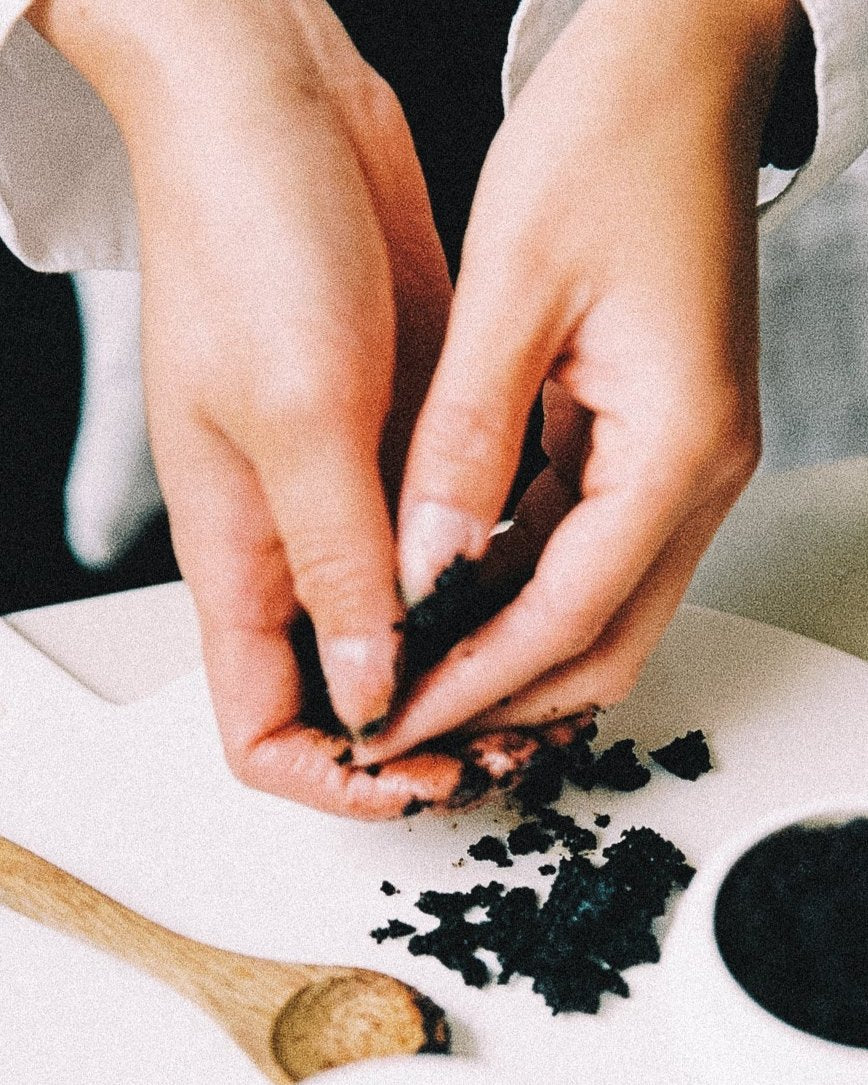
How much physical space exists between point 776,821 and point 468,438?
0.56 feet

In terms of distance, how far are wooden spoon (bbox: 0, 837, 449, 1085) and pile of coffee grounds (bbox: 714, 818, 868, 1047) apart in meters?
0.12

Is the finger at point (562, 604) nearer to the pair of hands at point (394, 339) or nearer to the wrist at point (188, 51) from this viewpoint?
the pair of hands at point (394, 339)

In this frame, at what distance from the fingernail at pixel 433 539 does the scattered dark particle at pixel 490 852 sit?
0.42ft

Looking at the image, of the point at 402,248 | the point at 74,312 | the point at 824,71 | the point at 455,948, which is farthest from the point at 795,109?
the point at 74,312

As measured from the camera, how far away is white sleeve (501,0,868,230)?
18.3 inches

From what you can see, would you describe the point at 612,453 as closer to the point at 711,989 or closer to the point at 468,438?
the point at 468,438

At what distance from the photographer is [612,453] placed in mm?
397

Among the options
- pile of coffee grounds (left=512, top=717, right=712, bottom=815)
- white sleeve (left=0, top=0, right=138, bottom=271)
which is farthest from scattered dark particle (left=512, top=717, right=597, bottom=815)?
white sleeve (left=0, top=0, right=138, bottom=271)

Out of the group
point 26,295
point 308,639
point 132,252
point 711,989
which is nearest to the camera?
point 711,989

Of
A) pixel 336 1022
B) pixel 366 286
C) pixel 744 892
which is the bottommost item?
pixel 336 1022

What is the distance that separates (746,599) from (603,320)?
287 millimetres

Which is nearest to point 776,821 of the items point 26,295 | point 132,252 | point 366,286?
point 366,286

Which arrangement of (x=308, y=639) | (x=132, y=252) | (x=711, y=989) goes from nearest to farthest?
(x=711, y=989), (x=308, y=639), (x=132, y=252)

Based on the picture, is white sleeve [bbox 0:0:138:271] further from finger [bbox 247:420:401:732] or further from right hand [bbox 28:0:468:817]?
finger [bbox 247:420:401:732]
